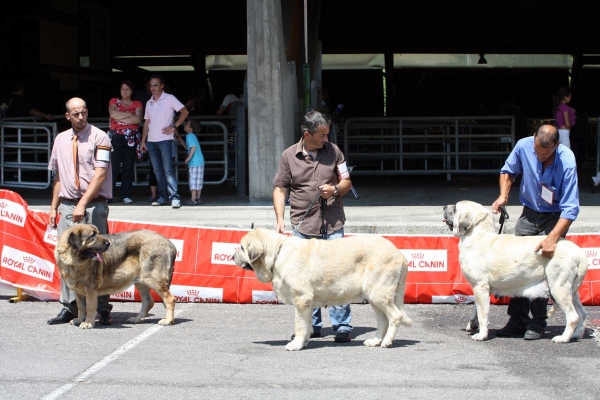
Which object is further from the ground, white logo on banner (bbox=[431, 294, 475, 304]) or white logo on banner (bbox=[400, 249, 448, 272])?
white logo on banner (bbox=[400, 249, 448, 272])

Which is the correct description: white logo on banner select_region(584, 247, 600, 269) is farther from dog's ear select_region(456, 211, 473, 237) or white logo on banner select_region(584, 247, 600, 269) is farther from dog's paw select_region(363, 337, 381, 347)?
dog's paw select_region(363, 337, 381, 347)

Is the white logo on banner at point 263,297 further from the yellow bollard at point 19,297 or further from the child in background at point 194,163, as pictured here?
the child in background at point 194,163

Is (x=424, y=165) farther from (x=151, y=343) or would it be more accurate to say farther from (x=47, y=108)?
(x=151, y=343)

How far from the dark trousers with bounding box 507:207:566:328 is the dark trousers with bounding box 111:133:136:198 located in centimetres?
719

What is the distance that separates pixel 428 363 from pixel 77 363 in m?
2.61

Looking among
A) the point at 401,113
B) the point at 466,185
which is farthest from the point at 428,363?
the point at 401,113

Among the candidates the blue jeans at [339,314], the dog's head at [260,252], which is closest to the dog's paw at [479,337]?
the blue jeans at [339,314]

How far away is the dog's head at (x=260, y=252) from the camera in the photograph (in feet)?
23.8

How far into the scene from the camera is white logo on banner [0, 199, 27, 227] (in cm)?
998

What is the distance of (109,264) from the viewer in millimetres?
8305

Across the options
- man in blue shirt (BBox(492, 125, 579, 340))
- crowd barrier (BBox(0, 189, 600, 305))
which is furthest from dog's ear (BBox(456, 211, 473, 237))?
crowd barrier (BBox(0, 189, 600, 305))

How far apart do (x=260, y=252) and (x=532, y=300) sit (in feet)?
8.03

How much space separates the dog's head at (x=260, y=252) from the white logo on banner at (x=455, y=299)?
2852 mm

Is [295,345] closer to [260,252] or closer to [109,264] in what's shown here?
[260,252]
